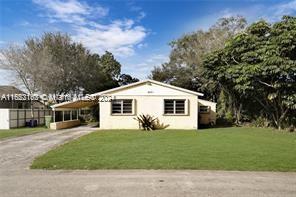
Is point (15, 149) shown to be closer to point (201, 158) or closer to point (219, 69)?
point (201, 158)

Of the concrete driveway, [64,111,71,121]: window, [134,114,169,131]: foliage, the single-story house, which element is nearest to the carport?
[64,111,71,121]: window

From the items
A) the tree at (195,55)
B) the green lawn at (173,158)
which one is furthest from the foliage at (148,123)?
the tree at (195,55)

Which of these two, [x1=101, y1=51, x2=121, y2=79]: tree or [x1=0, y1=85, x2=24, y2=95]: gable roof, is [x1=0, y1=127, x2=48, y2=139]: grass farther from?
[x1=101, y1=51, x2=121, y2=79]: tree

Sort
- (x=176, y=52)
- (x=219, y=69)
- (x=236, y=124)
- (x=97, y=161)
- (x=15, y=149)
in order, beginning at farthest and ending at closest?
(x=176, y=52) < (x=236, y=124) < (x=219, y=69) < (x=15, y=149) < (x=97, y=161)

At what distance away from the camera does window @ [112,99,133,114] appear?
74.5ft

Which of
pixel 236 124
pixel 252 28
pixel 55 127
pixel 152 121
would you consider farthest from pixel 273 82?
pixel 55 127

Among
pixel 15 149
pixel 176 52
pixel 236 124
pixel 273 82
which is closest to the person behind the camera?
pixel 15 149

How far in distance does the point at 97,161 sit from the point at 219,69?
18300 mm

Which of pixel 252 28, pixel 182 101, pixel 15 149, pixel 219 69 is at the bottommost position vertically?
pixel 15 149

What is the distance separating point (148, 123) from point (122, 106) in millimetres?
2481

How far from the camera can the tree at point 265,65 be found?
66.5ft

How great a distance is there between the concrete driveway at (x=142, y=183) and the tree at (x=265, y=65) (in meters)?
14.4

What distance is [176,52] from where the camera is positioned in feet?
129

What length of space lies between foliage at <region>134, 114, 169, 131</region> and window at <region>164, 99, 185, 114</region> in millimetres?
1028
